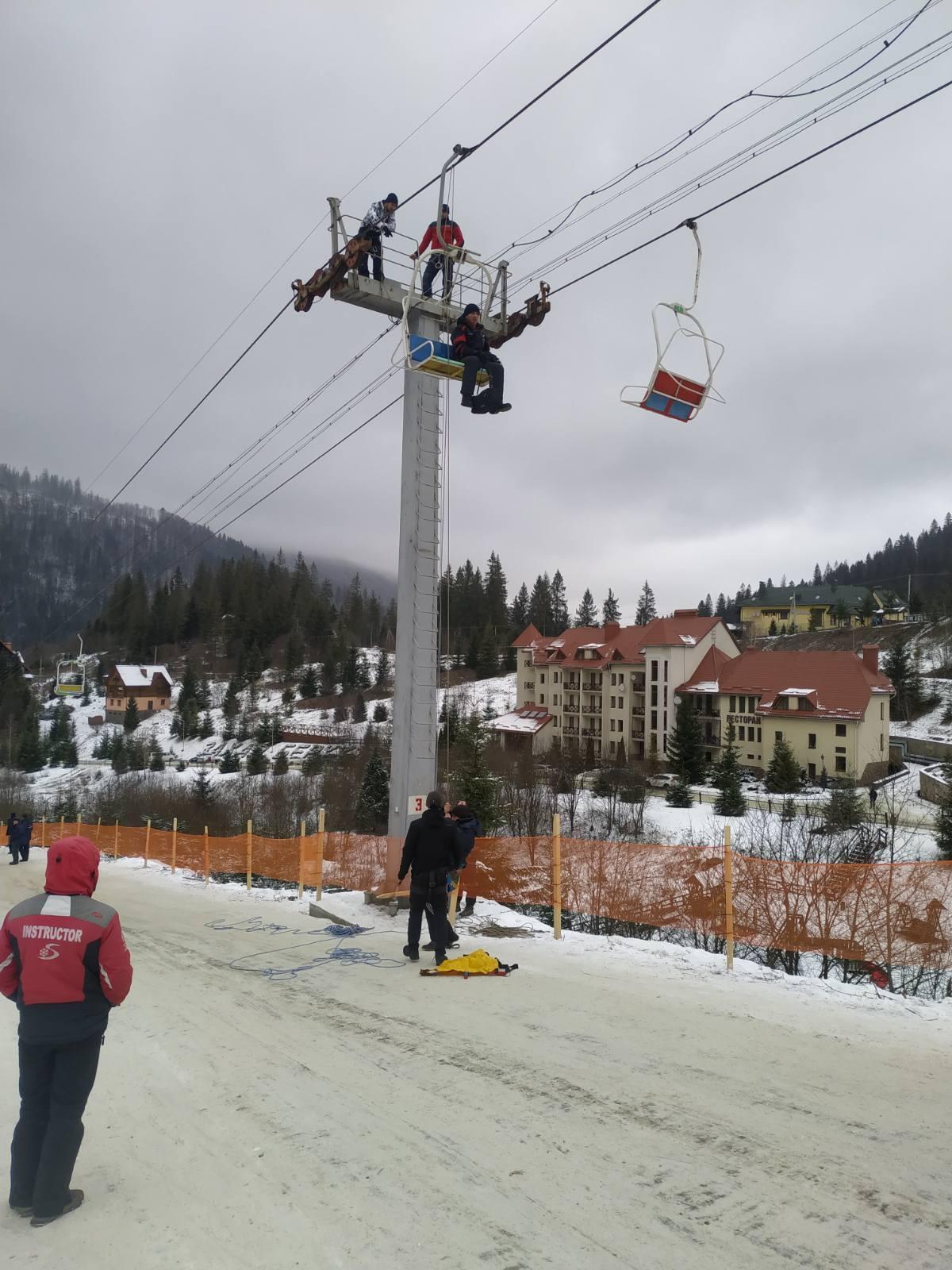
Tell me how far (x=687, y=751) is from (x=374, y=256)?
4761 cm

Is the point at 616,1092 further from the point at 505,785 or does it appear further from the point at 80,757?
the point at 80,757

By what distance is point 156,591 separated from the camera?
15162 centimetres

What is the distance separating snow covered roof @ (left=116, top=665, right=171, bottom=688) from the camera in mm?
95806

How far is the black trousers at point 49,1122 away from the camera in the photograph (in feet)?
11.7

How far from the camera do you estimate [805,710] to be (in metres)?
56.8

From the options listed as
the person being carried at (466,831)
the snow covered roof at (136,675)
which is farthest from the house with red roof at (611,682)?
the person being carried at (466,831)

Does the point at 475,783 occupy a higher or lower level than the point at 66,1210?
lower

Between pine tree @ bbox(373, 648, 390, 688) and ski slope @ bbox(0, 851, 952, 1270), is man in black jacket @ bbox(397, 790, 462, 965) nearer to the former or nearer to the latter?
ski slope @ bbox(0, 851, 952, 1270)

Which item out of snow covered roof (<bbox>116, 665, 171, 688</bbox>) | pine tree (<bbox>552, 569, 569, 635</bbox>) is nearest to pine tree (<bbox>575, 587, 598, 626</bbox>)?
pine tree (<bbox>552, 569, 569, 635</bbox>)

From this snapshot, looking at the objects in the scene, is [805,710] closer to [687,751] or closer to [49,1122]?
[687,751]

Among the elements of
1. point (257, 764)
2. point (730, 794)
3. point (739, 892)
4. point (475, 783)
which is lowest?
point (257, 764)

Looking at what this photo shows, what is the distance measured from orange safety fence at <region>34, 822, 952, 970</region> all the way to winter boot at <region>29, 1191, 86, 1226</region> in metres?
6.57

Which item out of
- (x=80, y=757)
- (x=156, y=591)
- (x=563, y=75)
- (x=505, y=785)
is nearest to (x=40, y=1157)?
(x=563, y=75)

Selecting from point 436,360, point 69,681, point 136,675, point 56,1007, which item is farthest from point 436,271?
point 136,675
